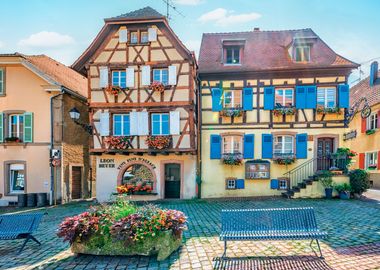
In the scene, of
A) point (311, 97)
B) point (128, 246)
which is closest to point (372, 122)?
point (311, 97)

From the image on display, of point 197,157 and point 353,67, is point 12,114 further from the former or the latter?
point 353,67

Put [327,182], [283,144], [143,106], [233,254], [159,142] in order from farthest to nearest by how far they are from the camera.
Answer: [283,144], [143,106], [159,142], [327,182], [233,254]

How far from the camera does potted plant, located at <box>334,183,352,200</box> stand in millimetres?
12117

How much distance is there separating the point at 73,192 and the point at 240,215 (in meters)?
12.4

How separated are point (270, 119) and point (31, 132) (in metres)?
12.9

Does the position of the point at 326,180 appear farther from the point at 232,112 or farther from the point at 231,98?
the point at 231,98

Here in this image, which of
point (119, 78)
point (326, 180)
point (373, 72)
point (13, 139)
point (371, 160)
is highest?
point (373, 72)

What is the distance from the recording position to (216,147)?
1380cm

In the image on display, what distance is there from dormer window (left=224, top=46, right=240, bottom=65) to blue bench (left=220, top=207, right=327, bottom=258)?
1067 cm

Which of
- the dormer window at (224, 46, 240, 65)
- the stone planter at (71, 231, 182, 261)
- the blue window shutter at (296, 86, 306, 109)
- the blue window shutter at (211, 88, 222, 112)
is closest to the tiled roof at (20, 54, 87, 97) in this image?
the blue window shutter at (211, 88, 222, 112)

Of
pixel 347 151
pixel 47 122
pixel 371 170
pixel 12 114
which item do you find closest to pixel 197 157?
pixel 347 151

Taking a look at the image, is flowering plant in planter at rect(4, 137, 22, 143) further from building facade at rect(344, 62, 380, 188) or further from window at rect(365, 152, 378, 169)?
window at rect(365, 152, 378, 169)

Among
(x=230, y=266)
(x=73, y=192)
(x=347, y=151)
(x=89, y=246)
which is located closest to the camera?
(x=230, y=266)

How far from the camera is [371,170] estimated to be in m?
18.2
